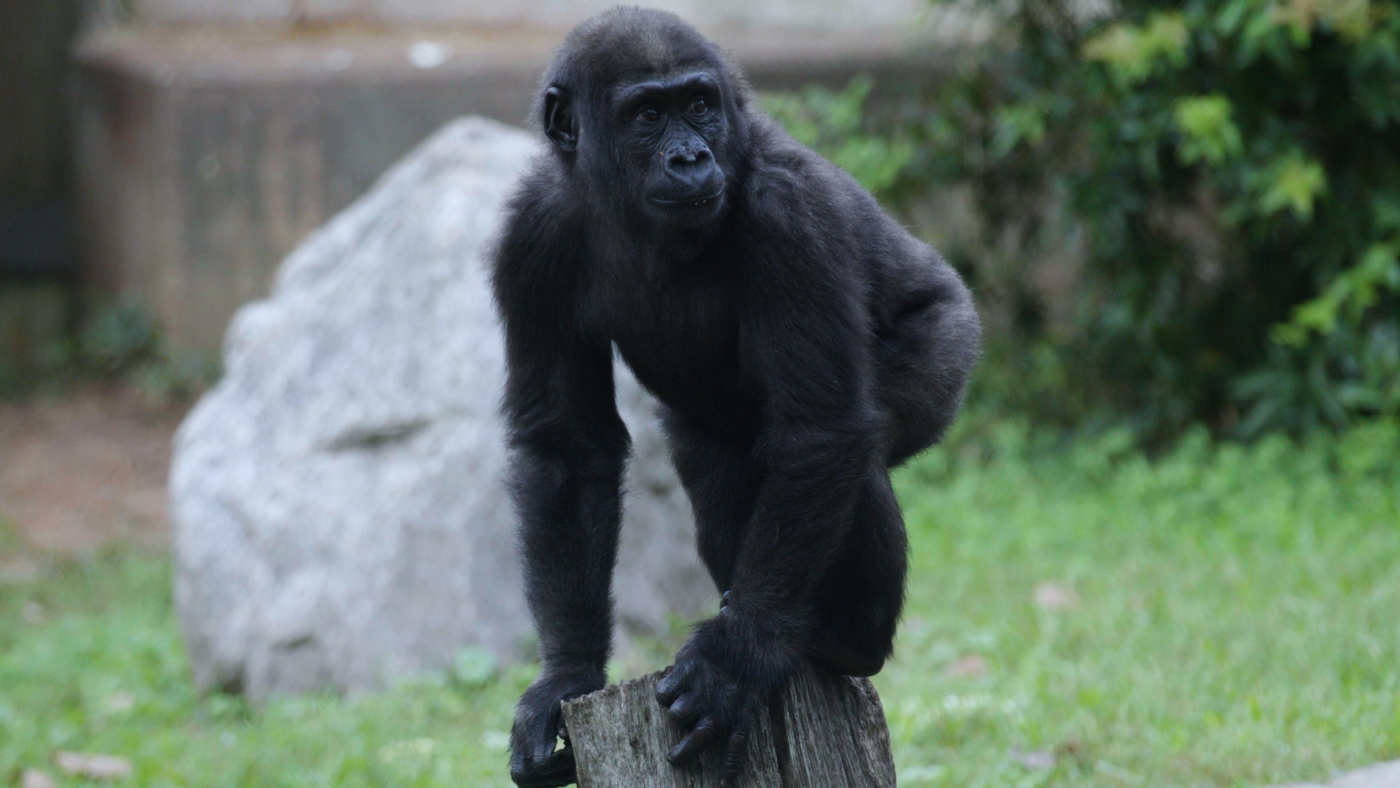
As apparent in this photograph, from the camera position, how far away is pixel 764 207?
362 cm

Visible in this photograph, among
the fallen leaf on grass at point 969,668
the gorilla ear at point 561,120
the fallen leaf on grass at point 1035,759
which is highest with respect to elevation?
the gorilla ear at point 561,120

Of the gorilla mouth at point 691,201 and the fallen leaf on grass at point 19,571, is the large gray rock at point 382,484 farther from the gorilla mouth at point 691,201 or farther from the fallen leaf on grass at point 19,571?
the gorilla mouth at point 691,201

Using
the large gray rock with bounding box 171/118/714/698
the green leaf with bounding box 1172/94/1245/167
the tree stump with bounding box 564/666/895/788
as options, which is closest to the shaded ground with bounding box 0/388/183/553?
the large gray rock with bounding box 171/118/714/698

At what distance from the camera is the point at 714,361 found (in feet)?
12.9

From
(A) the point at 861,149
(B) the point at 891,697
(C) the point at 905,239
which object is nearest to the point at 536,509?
(C) the point at 905,239

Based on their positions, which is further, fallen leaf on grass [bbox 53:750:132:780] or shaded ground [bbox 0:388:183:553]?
shaded ground [bbox 0:388:183:553]

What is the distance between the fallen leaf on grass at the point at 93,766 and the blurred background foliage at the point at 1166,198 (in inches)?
208

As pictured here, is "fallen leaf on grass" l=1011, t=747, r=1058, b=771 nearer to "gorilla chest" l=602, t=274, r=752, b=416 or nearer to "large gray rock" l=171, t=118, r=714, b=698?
"gorilla chest" l=602, t=274, r=752, b=416

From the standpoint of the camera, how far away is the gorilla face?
3.55m

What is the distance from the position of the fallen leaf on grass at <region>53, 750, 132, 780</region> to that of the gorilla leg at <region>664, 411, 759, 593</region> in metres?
2.77

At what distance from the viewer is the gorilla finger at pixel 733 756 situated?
3.37 metres

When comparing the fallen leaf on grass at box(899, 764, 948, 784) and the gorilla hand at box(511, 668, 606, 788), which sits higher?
the gorilla hand at box(511, 668, 606, 788)

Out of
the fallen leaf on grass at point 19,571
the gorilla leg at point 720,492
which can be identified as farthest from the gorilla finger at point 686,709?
the fallen leaf on grass at point 19,571

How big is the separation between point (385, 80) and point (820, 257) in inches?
328
